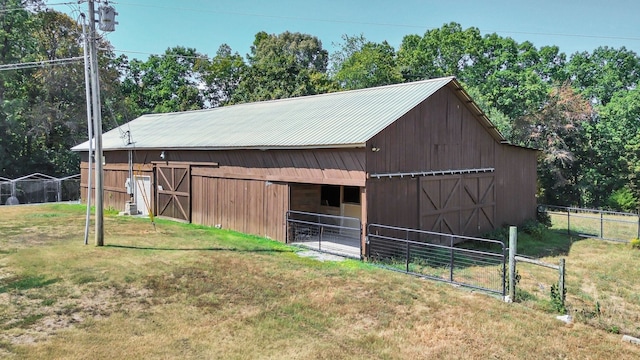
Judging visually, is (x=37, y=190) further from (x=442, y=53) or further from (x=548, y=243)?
(x=442, y=53)

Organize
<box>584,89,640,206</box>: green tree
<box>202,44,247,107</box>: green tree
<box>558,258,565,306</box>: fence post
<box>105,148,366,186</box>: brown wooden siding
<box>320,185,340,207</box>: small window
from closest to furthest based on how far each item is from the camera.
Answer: <box>558,258,565,306</box>: fence post
<box>105,148,366,186</box>: brown wooden siding
<box>320,185,340,207</box>: small window
<box>584,89,640,206</box>: green tree
<box>202,44,247,107</box>: green tree

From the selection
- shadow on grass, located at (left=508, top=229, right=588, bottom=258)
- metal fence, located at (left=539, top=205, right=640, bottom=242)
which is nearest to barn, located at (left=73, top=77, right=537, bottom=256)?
shadow on grass, located at (left=508, top=229, right=588, bottom=258)

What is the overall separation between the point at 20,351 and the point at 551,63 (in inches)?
1942

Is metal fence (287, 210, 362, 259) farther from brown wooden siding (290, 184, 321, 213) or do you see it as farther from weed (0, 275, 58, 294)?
weed (0, 275, 58, 294)

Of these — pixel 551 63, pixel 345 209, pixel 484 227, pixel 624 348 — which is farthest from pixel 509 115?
pixel 624 348

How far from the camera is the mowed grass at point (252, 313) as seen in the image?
258 inches

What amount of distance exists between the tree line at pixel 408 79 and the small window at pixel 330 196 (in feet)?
52.4

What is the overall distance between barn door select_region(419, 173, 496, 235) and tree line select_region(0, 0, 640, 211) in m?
11.4

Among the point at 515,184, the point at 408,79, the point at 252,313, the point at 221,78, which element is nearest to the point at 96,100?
the point at 252,313

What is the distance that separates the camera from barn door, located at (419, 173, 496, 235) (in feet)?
47.6

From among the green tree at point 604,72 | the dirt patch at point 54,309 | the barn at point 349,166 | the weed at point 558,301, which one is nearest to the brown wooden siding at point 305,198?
the barn at point 349,166

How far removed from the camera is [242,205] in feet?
52.4

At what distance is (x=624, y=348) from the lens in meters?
6.75

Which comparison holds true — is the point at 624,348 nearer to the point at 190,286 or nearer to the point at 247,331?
the point at 247,331
